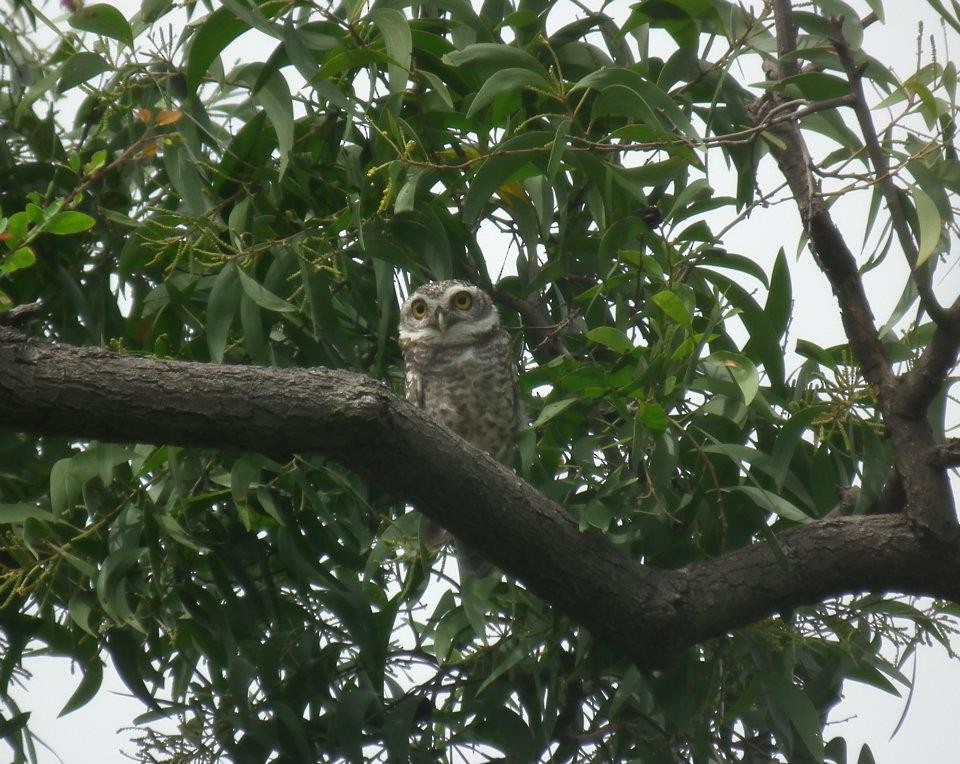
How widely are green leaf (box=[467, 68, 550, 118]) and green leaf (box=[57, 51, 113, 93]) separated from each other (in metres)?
0.71

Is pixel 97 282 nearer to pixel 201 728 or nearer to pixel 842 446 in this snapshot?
pixel 201 728

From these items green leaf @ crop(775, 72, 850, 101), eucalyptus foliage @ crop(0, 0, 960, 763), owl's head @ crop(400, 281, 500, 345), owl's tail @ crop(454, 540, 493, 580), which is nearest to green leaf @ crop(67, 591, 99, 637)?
eucalyptus foliage @ crop(0, 0, 960, 763)

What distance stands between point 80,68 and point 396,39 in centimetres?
62

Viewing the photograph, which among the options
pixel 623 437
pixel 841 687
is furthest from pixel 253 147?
pixel 841 687

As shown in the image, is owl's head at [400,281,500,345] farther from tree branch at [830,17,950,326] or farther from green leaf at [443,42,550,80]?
tree branch at [830,17,950,326]

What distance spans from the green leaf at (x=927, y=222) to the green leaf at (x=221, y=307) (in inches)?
43.4

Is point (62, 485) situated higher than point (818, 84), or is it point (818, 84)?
point (818, 84)

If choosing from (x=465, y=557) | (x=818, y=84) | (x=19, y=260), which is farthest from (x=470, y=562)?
(x=19, y=260)

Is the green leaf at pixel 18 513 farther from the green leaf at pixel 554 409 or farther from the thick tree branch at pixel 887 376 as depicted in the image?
the thick tree branch at pixel 887 376

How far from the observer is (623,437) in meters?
1.95

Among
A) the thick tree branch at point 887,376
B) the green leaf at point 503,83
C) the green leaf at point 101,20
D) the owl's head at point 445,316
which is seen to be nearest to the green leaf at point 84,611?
the owl's head at point 445,316

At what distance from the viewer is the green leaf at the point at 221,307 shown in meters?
2.01

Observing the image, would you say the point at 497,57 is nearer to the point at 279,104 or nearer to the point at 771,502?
the point at 279,104

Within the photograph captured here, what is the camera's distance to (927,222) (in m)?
1.76
